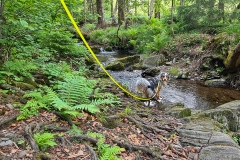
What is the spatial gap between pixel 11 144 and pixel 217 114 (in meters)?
4.90

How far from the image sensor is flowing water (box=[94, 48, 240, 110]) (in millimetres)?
8047

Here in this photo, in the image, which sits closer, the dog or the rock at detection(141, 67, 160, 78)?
the dog

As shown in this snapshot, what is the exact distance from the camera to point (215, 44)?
11.8 m

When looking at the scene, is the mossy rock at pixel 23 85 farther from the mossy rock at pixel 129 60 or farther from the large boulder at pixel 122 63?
the mossy rock at pixel 129 60

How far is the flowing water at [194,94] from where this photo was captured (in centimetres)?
805

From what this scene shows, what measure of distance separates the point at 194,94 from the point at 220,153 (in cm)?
536

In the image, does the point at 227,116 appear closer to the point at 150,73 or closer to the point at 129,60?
the point at 150,73

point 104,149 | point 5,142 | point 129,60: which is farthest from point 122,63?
point 5,142

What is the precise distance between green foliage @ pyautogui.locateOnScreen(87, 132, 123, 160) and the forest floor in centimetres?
7

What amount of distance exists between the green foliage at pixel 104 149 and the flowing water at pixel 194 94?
15.7 ft

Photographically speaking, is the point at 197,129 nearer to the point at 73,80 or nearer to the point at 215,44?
the point at 73,80

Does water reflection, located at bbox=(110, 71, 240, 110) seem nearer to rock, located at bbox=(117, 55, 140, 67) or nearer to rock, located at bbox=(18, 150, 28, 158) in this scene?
rock, located at bbox=(117, 55, 140, 67)

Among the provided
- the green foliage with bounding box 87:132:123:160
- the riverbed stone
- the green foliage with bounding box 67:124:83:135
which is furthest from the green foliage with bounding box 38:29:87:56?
the riverbed stone

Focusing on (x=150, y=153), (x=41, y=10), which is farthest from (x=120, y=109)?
(x=41, y=10)
